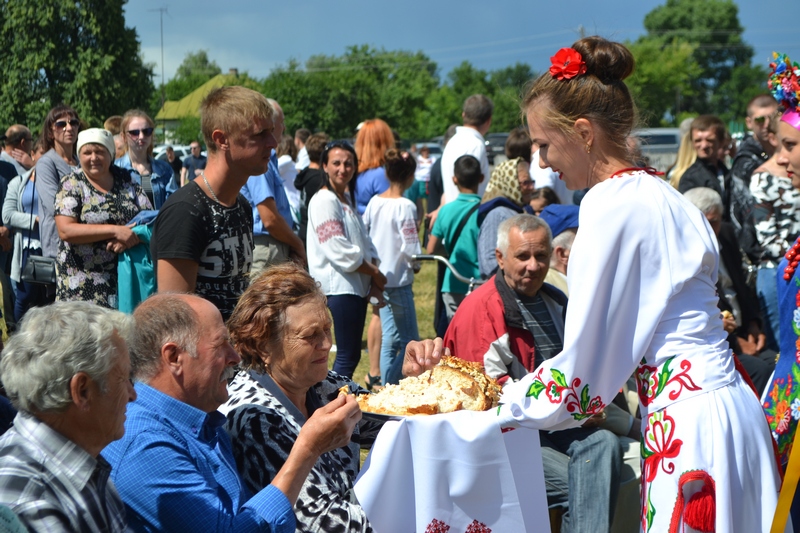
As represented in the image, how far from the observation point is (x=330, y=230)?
5715mm

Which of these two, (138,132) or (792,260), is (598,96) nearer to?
(792,260)

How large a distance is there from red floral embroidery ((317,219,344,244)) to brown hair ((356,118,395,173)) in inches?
82.0

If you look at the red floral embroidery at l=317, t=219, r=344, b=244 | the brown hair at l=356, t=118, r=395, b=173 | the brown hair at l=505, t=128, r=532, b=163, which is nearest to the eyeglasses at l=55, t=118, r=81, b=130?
the red floral embroidery at l=317, t=219, r=344, b=244

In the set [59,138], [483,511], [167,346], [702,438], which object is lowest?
[483,511]

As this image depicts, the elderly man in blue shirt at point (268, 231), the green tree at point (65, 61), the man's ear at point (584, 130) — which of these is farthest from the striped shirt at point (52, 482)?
the green tree at point (65, 61)

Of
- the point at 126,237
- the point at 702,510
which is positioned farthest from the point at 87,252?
the point at 702,510

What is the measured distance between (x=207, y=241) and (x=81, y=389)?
1596 mm

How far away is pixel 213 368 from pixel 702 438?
132cm

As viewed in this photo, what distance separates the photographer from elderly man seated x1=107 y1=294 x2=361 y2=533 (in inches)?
83.6

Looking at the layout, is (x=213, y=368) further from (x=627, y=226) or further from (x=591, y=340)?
(x=627, y=226)

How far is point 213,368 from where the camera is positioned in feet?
7.82

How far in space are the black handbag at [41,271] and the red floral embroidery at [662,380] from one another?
453 centimetres

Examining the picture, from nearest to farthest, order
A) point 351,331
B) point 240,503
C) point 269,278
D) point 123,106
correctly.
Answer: point 240,503
point 269,278
point 351,331
point 123,106

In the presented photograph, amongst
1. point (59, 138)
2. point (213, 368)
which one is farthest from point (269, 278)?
point (59, 138)
